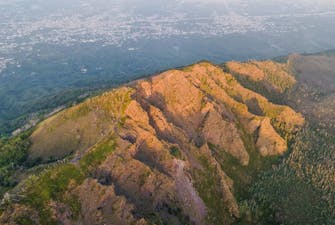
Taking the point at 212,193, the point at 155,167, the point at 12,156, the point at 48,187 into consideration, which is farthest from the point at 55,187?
the point at 212,193

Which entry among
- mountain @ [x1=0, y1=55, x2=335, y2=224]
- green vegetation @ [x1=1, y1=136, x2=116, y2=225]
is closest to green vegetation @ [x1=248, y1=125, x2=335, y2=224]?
mountain @ [x1=0, y1=55, x2=335, y2=224]

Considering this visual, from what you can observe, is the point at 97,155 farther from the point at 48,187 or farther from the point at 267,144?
the point at 267,144

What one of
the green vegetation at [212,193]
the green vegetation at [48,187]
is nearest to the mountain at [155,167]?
the green vegetation at [48,187]

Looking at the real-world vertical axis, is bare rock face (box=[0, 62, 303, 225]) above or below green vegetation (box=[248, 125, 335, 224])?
above

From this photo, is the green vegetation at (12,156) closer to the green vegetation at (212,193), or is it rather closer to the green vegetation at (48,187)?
the green vegetation at (48,187)

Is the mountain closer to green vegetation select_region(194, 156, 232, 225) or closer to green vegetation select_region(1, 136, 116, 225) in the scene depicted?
green vegetation select_region(1, 136, 116, 225)

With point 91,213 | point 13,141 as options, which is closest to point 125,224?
point 91,213

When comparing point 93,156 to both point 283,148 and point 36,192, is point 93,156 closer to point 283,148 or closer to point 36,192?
point 36,192
